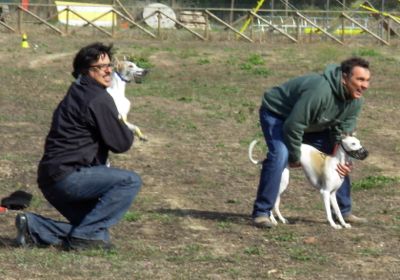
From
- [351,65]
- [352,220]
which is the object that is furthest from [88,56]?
[352,220]

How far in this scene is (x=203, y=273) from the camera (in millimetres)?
7148

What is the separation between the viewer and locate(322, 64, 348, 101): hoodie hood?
8.75 meters

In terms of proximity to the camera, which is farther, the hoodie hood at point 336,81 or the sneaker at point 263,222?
the sneaker at point 263,222

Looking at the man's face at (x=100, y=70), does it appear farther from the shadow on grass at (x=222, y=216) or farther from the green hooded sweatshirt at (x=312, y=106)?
the shadow on grass at (x=222, y=216)

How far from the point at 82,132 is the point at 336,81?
7.77 feet

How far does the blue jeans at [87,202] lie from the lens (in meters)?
7.50

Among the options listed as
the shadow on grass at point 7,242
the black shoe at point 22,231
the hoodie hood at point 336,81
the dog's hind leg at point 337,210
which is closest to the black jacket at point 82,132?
the black shoe at point 22,231

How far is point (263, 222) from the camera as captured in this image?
9008 mm

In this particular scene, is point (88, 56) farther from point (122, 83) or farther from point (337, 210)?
point (122, 83)

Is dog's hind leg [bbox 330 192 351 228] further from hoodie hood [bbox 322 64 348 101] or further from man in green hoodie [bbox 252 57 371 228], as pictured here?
hoodie hood [bbox 322 64 348 101]

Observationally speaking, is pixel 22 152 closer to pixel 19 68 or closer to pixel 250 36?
pixel 19 68

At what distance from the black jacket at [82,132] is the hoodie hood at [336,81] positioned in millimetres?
2076

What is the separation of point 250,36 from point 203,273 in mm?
26095

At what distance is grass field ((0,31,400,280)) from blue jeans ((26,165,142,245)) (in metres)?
0.17
